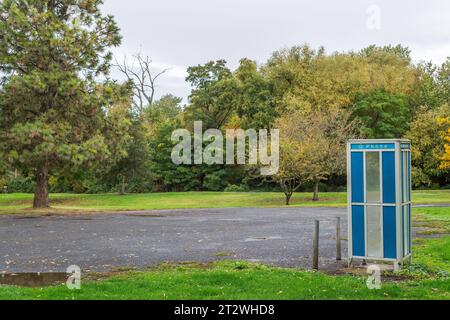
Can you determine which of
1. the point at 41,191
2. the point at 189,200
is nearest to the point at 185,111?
the point at 189,200

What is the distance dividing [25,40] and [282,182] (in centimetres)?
1980

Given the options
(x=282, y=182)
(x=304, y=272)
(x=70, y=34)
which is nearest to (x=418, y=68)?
(x=282, y=182)

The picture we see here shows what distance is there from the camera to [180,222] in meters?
21.2

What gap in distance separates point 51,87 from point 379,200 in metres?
21.3

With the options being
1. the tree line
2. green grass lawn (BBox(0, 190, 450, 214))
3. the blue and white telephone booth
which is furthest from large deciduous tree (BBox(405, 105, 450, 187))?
the blue and white telephone booth

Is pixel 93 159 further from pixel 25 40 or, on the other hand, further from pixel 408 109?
pixel 408 109

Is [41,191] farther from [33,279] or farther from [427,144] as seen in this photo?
[427,144]

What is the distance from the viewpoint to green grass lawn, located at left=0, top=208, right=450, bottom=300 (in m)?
7.49

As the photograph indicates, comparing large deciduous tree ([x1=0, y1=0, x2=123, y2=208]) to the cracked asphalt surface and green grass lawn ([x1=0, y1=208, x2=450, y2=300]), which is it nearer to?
the cracked asphalt surface

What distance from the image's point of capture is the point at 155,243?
1431cm

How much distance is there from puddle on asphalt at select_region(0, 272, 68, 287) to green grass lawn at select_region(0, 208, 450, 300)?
52 cm

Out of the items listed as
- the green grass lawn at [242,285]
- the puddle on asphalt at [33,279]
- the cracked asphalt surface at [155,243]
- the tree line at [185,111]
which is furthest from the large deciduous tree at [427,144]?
the puddle on asphalt at [33,279]

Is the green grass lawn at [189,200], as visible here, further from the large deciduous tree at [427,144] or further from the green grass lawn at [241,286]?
the green grass lawn at [241,286]
